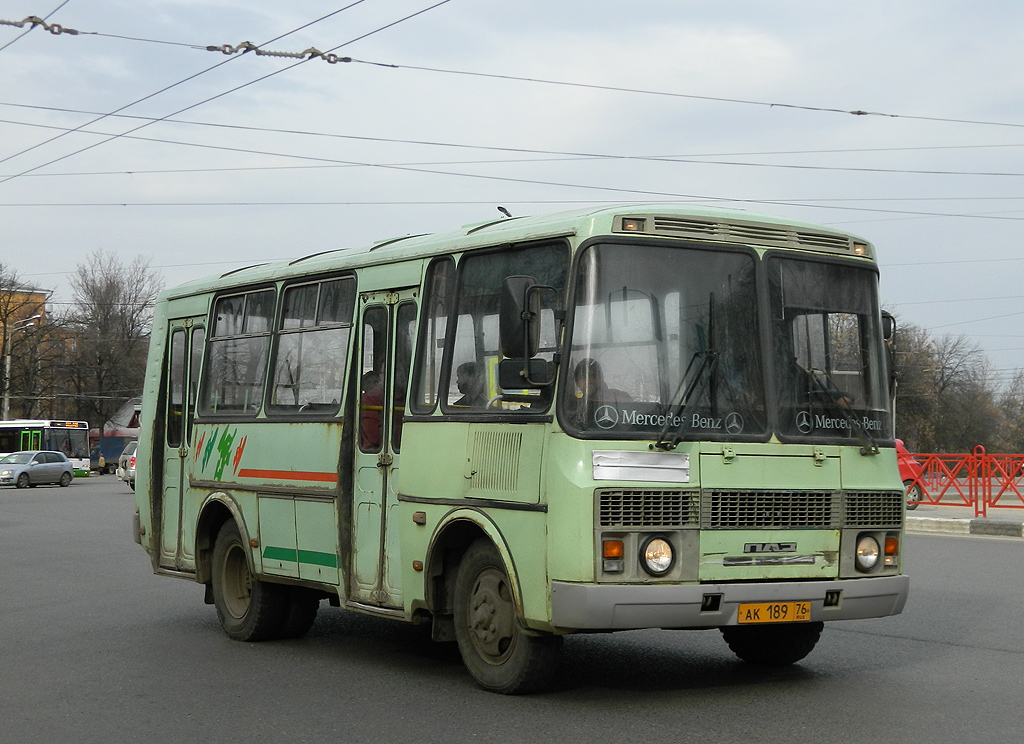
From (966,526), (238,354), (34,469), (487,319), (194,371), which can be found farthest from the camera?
(34,469)

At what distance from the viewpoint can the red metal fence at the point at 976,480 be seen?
24.8m

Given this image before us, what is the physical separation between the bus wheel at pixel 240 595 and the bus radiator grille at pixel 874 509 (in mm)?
4747

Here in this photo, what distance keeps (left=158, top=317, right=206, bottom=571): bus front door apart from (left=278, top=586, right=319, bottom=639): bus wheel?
4.00 ft

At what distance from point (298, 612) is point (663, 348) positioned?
15.0ft

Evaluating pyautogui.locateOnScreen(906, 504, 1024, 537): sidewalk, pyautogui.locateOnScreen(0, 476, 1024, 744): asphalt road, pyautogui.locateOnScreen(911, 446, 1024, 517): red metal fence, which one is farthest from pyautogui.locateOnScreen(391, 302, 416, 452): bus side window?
pyautogui.locateOnScreen(911, 446, 1024, 517): red metal fence

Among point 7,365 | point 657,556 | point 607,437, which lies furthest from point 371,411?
point 7,365

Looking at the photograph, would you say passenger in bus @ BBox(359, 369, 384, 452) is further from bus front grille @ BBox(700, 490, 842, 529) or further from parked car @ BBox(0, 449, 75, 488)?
parked car @ BBox(0, 449, 75, 488)

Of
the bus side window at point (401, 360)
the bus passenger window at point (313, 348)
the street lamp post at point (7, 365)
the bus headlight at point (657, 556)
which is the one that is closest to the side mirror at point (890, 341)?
the bus headlight at point (657, 556)

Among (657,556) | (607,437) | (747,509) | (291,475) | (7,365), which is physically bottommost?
(657,556)

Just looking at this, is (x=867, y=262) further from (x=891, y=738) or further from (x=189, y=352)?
(x=189, y=352)

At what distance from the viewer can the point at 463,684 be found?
8.52m

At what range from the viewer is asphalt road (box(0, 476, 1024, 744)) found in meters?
7.13

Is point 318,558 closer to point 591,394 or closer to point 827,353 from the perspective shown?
point 591,394

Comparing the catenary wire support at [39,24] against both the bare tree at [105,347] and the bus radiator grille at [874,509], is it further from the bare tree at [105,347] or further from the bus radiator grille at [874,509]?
the bare tree at [105,347]
